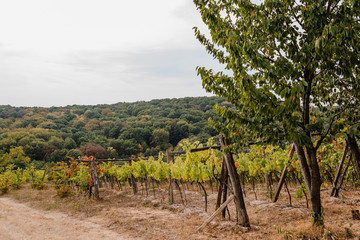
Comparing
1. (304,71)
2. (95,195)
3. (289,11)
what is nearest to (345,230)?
(304,71)

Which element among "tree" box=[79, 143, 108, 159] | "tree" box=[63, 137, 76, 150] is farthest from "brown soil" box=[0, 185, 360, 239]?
"tree" box=[63, 137, 76, 150]

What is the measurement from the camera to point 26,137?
39.8 meters


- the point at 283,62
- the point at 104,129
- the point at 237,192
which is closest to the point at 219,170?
the point at 237,192

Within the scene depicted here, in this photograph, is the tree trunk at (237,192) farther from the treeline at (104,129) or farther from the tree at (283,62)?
the treeline at (104,129)

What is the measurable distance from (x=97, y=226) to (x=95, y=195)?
14.8 ft

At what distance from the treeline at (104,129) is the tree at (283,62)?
117 feet

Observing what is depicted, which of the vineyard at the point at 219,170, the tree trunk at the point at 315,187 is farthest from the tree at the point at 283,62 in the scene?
the vineyard at the point at 219,170

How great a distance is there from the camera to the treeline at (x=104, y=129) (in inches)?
1556

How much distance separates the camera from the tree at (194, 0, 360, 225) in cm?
326

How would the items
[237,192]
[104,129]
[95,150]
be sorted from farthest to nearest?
[104,129], [95,150], [237,192]

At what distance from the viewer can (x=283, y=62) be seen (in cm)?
353

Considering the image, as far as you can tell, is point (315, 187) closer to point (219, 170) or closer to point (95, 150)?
point (219, 170)

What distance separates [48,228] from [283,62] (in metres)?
7.87

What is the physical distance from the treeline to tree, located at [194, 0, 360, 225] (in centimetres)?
3571
